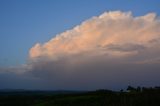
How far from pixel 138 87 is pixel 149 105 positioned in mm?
28072

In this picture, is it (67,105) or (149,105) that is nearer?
(149,105)

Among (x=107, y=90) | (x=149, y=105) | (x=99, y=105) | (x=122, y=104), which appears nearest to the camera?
(x=149, y=105)

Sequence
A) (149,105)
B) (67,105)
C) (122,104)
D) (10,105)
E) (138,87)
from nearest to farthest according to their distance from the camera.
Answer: (149,105) < (122,104) < (67,105) < (138,87) < (10,105)

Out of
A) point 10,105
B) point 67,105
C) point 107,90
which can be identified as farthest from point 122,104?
point 10,105

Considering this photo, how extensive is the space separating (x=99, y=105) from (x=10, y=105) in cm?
4648

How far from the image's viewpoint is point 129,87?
6894 cm

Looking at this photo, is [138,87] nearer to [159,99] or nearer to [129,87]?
[129,87]

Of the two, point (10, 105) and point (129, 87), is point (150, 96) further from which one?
point (10, 105)

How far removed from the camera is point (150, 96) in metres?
30.5

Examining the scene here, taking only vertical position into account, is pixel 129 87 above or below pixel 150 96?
above

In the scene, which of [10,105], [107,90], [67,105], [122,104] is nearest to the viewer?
[122,104]

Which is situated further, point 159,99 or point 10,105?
point 10,105

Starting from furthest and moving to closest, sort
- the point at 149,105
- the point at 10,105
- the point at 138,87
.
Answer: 1. the point at 10,105
2. the point at 138,87
3. the point at 149,105

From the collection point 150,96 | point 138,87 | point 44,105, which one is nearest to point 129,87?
point 138,87
